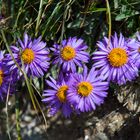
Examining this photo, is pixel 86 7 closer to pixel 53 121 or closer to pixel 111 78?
pixel 111 78

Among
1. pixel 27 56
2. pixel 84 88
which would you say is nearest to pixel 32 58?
pixel 27 56

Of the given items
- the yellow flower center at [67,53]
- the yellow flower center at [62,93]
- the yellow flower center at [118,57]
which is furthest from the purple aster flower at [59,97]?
the yellow flower center at [118,57]

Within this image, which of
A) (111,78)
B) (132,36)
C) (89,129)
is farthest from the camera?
(89,129)

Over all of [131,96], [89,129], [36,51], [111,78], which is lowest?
[89,129]

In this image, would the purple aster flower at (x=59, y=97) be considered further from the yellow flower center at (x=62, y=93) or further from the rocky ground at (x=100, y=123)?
the rocky ground at (x=100, y=123)

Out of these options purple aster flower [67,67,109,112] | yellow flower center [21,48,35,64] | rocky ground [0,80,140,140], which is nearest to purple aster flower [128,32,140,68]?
purple aster flower [67,67,109,112]

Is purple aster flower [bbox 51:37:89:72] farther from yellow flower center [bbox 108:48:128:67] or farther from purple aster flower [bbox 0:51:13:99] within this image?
purple aster flower [bbox 0:51:13:99]

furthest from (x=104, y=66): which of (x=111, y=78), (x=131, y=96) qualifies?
(x=131, y=96)
